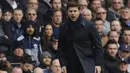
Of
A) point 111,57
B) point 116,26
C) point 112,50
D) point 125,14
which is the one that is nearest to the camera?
point 111,57

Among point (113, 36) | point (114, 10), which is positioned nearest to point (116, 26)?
point (113, 36)

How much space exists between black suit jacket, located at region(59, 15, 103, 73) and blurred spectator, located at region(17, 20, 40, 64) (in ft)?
9.55

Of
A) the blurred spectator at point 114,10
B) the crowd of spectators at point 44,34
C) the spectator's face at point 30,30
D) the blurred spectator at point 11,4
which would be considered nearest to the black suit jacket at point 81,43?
the crowd of spectators at point 44,34

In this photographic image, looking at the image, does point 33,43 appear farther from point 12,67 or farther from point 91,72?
point 91,72

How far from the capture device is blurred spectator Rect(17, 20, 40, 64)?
474 inches

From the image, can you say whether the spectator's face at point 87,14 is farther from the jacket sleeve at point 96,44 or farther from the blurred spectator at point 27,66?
the jacket sleeve at point 96,44

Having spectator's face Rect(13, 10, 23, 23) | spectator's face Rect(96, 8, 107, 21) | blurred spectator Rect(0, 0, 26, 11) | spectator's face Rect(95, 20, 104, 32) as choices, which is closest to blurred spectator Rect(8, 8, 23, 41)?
spectator's face Rect(13, 10, 23, 23)

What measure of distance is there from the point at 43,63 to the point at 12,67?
2.43 feet

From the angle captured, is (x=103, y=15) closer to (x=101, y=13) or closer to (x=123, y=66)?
(x=101, y=13)

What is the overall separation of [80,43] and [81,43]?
0.7 inches

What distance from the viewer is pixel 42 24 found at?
12852mm

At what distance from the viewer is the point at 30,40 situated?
12.1m

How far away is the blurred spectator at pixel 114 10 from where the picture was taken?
Result: 14.0 metres

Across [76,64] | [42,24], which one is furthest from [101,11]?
[76,64]
